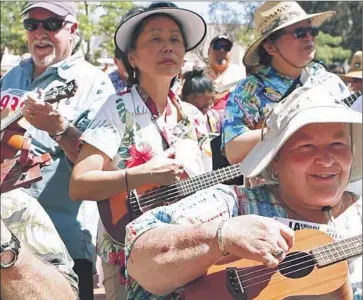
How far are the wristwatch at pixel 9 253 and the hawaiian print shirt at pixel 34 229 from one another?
0.22m

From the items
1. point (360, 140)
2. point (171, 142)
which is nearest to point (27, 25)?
point (171, 142)

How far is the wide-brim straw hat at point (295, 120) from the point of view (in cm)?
191

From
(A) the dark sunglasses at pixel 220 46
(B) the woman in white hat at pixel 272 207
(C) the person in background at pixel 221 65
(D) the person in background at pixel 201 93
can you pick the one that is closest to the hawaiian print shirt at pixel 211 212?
(B) the woman in white hat at pixel 272 207

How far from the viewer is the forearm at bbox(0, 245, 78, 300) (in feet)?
5.28

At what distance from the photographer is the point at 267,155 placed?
1.94m

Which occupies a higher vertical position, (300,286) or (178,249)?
(178,249)

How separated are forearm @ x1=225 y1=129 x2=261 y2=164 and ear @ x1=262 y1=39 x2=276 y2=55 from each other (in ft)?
1.60

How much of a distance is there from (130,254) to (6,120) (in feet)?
1.64

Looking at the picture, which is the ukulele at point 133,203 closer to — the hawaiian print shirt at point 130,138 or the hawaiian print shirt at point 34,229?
the hawaiian print shirt at point 130,138

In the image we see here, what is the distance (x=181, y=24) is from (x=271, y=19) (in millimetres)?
470

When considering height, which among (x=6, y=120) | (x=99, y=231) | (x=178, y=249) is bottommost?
(x=99, y=231)

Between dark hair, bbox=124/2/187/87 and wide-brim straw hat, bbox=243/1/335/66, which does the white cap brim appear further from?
wide-brim straw hat, bbox=243/1/335/66

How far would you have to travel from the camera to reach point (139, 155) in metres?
2.65

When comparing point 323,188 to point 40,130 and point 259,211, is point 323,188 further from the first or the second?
point 40,130
